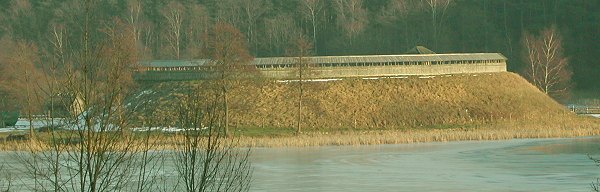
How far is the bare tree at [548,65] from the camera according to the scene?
76438 millimetres

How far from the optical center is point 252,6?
341 feet

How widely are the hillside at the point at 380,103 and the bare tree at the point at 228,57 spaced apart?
6.75 ft

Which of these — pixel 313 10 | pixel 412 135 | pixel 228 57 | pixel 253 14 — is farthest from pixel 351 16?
pixel 412 135

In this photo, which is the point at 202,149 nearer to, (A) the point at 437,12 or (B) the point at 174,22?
(B) the point at 174,22

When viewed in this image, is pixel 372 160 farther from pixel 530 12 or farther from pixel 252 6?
pixel 252 6

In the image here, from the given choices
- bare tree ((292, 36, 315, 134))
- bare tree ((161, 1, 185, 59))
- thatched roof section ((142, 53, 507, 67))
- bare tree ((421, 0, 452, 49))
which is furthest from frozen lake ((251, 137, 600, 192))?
bare tree ((161, 1, 185, 59))

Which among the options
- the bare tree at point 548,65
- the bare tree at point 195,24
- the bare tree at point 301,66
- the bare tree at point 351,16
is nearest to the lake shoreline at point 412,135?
the bare tree at point 301,66

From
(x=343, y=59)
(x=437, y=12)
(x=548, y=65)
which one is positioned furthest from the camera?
(x=437, y=12)

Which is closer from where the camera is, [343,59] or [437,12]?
[343,59]

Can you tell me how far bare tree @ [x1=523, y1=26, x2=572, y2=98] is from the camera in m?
76.4

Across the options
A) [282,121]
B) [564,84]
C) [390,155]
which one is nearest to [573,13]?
[564,84]

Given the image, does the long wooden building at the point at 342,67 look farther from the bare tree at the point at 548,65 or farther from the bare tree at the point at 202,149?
the bare tree at the point at 202,149

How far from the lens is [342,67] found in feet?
215

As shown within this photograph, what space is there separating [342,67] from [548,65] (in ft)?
62.6
